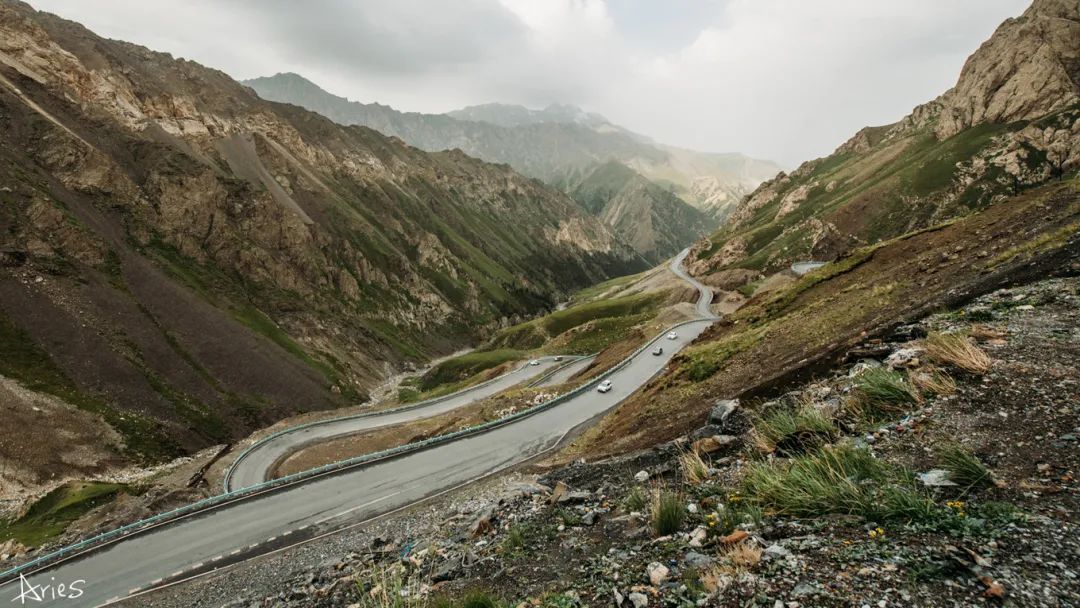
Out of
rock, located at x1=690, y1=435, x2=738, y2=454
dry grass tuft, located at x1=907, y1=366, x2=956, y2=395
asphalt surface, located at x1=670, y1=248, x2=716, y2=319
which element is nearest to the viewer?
dry grass tuft, located at x1=907, y1=366, x2=956, y2=395

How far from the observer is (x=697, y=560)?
6.88 metres

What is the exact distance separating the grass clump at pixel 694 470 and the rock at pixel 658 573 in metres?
Result: 3.32

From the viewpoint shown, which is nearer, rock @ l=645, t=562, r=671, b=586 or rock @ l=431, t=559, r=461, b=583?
rock @ l=645, t=562, r=671, b=586

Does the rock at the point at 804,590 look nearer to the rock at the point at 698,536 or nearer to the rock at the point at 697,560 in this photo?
the rock at the point at 697,560

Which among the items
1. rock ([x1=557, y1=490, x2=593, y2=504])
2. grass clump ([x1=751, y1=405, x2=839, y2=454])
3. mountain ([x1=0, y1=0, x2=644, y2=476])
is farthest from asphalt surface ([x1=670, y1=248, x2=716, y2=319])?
grass clump ([x1=751, y1=405, x2=839, y2=454])

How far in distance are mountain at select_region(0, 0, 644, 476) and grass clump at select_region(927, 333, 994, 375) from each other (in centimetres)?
7596

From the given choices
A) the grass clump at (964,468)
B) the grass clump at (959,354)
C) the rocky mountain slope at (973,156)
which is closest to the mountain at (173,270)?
the grass clump at (964,468)

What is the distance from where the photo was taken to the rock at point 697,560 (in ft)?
22.0

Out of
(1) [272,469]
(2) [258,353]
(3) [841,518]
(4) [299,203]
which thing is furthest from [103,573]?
(4) [299,203]

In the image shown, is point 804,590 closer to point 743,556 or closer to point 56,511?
point 743,556

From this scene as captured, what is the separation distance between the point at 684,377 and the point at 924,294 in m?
11.1

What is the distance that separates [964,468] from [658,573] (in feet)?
14.3

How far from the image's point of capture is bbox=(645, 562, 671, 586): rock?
676 cm

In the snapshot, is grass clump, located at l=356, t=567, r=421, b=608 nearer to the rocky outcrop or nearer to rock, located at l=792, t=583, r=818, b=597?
rock, located at l=792, t=583, r=818, b=597
